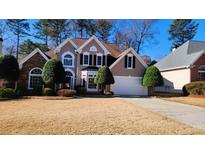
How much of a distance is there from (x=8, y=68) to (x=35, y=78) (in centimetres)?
271

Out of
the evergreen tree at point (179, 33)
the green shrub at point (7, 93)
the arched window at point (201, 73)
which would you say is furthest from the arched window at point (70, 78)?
the evergreen tree at point (179, 33)

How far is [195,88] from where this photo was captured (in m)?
22.0

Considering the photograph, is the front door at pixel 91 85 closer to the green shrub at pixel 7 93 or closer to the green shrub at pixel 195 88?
the green shrub at pixel 7 93

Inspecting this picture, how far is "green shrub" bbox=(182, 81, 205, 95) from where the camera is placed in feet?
71.1

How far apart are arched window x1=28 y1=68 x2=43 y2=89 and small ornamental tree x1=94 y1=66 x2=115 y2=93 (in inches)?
193

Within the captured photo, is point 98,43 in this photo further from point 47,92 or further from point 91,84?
point 47,92

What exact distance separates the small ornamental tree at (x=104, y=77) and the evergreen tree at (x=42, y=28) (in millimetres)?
5847

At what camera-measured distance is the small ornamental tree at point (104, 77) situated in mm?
22734
